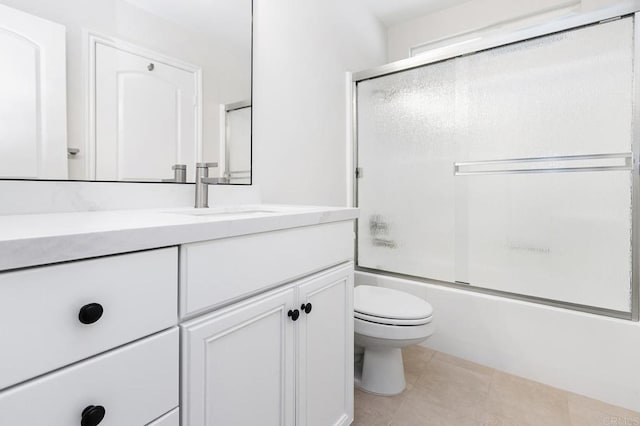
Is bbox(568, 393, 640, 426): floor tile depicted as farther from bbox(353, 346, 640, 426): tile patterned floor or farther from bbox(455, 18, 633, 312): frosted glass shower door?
bbox(455, 18, 633, 312): frosted glass shower door

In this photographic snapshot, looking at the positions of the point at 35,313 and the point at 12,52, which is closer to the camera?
the point at 35,313

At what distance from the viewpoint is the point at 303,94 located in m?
1.87

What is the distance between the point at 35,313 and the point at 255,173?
3.74 ft

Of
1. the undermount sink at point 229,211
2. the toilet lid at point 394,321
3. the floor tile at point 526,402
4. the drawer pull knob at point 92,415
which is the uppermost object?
the undermount sink at point 229,211

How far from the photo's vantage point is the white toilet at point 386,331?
1.46 meters

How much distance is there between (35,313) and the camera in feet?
1.56

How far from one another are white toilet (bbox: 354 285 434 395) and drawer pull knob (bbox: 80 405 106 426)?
3.71 feet

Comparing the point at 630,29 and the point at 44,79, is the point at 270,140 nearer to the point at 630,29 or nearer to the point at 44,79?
the point at 44,79

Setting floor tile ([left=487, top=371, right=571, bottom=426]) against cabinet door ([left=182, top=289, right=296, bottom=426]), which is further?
Result: floor tile ([left=487, top=371, right=571, bottom=426])

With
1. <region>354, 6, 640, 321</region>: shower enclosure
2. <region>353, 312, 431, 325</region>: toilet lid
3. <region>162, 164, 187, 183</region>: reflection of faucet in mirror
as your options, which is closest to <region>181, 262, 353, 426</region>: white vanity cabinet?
<region>353, 312, 431, 325</region>: toilet lid

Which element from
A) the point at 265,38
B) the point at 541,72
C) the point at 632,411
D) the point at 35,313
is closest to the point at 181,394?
the point at 35,313

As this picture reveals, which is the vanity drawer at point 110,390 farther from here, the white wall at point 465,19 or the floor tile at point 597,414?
the white wall at point 465,19

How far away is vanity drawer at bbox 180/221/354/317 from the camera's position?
2.27 feet

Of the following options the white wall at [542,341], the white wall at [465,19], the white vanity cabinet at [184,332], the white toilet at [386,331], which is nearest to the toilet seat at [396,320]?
the white toilet at [386,331]
